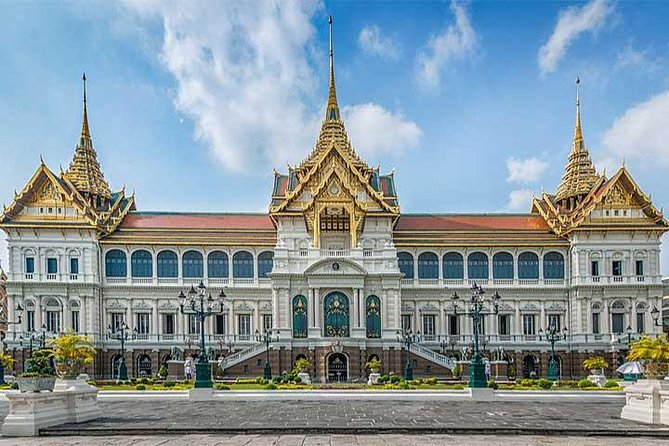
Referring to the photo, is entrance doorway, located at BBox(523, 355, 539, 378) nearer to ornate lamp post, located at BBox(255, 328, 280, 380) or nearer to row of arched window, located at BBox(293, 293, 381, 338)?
row of arched window, located at BBox(293, 293, 381, 338)

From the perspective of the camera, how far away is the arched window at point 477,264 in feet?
187

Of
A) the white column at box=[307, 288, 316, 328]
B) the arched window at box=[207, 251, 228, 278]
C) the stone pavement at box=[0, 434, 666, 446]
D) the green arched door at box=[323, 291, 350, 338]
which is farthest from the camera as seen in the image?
the arched window at box=[207, 251, 228, 278]

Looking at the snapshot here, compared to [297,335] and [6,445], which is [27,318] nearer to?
[297,335]

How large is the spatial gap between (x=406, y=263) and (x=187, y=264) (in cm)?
1829

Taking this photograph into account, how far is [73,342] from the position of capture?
22.8 m

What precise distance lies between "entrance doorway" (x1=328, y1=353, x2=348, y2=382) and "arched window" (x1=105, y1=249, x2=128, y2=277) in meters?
18.7

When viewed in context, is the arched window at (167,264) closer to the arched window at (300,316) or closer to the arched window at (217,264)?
the arched window at (217,264)

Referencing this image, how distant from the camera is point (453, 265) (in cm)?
5706

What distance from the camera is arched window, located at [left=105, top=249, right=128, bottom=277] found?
55938 millimetres

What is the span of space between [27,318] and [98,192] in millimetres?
15504

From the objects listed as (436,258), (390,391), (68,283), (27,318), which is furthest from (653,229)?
(27,318)

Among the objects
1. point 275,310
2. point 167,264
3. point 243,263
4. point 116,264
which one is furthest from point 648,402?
point 116,264

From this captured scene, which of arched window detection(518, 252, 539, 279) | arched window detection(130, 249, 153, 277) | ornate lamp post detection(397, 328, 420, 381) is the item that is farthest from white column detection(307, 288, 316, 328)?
arched window detection(518, 252, 539, 279)

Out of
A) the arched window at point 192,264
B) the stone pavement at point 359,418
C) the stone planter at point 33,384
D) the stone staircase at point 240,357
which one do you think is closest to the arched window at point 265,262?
the arched window at point 192,264
